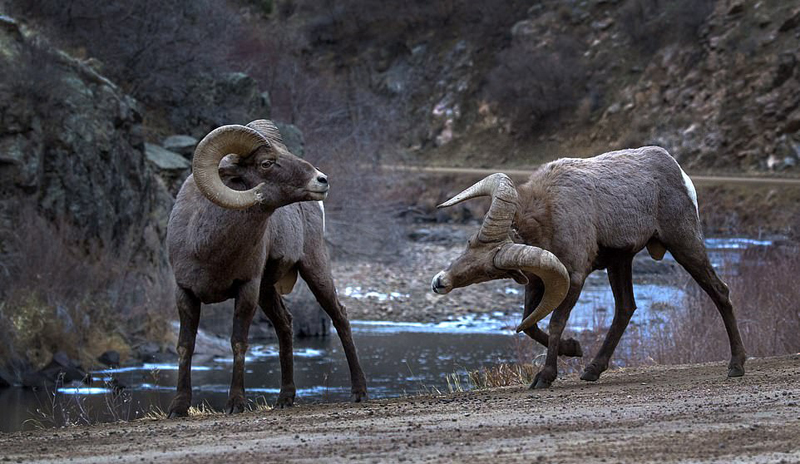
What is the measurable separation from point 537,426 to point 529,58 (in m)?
51.1

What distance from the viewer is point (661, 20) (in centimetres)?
5372

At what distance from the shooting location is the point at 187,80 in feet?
100

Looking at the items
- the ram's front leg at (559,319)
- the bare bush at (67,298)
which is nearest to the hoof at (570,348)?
the ram's front leg at (559,319)

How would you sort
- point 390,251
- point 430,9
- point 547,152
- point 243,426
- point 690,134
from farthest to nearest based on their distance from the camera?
point 430,9, point 547,152, point 690,134, point 390,251, point 243,426

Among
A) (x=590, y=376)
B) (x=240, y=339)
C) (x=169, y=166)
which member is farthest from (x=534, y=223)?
(x=169, y=166)

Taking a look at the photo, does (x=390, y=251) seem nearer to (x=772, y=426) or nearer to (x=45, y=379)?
(x=45, y=379)

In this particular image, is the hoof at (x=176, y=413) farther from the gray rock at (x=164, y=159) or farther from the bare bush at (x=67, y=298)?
the gray rock at (x=164, y=159)

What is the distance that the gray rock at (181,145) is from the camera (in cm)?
2844

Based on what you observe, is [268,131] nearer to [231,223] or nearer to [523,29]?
[231,223]

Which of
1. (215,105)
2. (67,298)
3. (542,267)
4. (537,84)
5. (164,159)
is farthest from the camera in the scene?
(537,84)

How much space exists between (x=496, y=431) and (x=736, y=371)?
3.69 m

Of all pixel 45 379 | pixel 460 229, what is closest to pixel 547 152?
pixel 460 229

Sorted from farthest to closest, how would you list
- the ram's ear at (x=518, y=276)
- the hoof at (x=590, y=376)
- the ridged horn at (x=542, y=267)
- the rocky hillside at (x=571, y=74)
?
the rocky hillside at (x=571, y=74) < the hoof at (x=590, y=376) < the ram's ear at (x=518, y=276) < the ridged horn at (x=542, y=267)

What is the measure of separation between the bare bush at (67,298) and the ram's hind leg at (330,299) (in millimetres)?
9179
